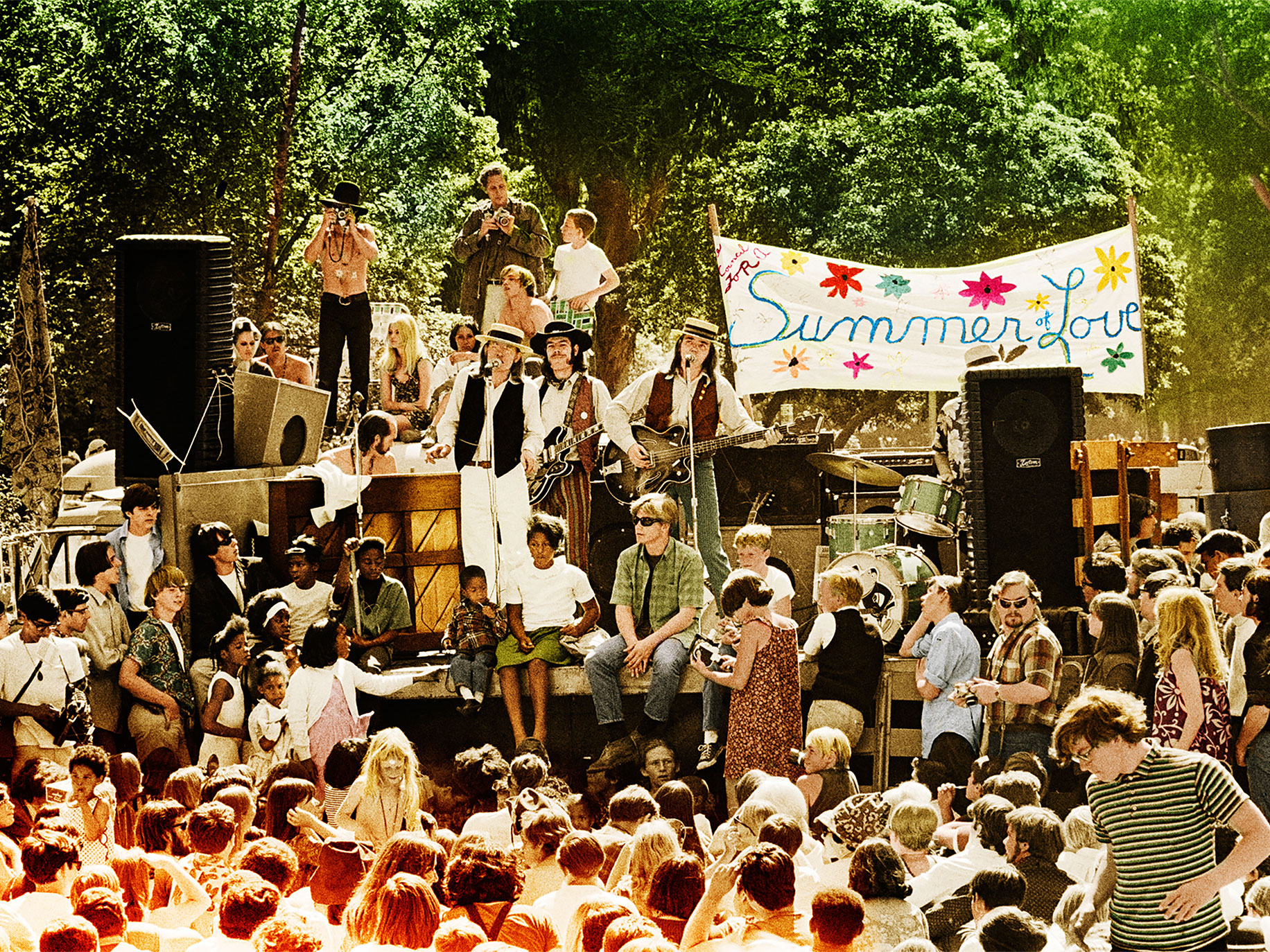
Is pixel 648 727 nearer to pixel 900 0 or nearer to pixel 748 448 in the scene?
pixel 748 448

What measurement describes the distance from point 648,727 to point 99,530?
5580 millimetres

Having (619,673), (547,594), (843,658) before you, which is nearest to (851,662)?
(843,658)

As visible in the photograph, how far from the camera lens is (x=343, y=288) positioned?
9.18 metres

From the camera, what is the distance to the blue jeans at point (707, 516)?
773cm

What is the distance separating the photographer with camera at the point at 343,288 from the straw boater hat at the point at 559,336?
1.60m

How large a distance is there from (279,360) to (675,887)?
18.2 feet

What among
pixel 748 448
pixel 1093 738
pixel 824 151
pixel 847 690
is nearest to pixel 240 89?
pixel 824 151

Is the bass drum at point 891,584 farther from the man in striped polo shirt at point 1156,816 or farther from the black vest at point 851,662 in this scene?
the man in striped polo shirt at point 1156,816

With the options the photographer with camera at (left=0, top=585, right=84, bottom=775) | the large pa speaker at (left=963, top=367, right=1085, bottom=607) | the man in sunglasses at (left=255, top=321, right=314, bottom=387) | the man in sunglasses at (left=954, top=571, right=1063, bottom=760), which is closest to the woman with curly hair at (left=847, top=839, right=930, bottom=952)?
the man in sunglasses at (left=954, top=571, right=1063, bottom=760)

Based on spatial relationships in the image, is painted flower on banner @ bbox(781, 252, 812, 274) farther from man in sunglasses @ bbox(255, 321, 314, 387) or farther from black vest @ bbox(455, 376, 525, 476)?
man in sunglasses @ bbox(255, 321, 314, 387)

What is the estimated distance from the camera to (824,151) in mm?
18891

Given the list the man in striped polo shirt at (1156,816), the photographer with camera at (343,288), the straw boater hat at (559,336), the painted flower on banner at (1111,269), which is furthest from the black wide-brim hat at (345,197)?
the man in striped polo shirt at (1156,816)

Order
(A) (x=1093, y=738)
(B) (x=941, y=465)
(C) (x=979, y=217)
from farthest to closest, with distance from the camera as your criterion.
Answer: (C) (x=979, y=217)
(B) (x=941, y=465)
(A) (x=1093, y=738)

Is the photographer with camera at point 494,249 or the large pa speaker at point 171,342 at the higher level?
the photographer with camera at point 494,249
